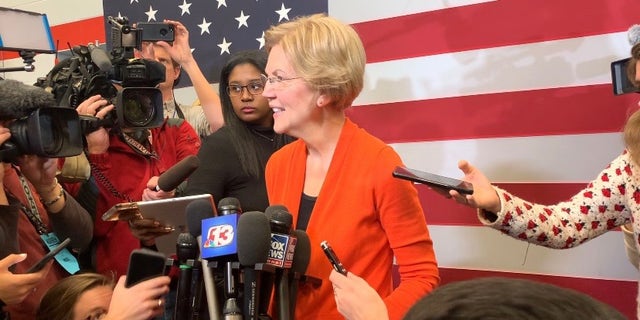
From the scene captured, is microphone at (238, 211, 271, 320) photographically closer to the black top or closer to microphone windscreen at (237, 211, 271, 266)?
microphone windscreen at (237, 211, 271, 266)

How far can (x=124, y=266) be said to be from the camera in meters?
1.94

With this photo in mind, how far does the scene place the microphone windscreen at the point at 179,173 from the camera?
1.37 m

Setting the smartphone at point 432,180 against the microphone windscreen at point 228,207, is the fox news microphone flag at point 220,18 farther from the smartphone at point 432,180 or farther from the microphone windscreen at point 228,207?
the microphone windscreen at point 228,207

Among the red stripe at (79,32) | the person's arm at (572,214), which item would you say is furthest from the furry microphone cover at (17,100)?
the red stripe at (79,32)

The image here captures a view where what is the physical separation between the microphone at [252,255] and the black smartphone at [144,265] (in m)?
0.23

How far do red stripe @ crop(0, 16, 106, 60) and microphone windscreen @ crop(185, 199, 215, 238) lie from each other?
2.37 meters

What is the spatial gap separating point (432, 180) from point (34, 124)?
790 mm

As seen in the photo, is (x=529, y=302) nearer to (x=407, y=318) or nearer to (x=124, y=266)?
(x=407, y=318)

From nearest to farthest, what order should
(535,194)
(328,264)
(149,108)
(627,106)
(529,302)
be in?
(529,302) → (328,264) → (149,108) → (627,106) → (535,194)

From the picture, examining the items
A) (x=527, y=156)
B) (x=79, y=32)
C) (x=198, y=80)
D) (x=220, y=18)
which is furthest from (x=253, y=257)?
(x=79, y=32)

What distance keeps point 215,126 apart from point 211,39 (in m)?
0.63

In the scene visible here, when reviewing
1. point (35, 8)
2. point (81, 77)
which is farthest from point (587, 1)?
point (35, 8)

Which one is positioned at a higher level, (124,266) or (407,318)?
(407,318)

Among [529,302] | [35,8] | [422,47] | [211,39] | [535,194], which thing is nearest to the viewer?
[529,302]
